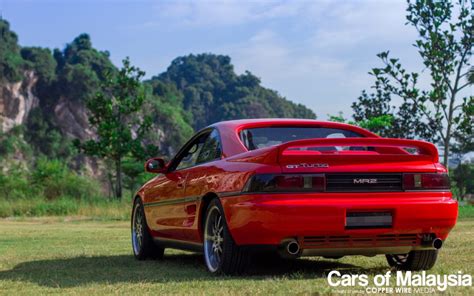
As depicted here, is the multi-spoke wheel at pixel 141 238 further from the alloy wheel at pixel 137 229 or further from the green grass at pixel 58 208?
the green grass at pixel 58 208

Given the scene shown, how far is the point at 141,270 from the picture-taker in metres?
8.69

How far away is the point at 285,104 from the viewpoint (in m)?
155

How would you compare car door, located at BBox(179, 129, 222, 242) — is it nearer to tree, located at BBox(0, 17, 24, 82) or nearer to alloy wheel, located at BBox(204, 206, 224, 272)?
alloy wheel, located at BBox(204, 206, 224, 272)

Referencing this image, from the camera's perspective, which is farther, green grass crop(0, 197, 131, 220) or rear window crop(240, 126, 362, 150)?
green grass crop(0, 197, 131, 220)

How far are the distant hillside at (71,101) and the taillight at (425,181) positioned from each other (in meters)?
93.1

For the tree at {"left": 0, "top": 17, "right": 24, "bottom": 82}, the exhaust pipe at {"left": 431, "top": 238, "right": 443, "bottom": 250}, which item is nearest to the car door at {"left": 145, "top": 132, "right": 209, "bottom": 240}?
the exhaust pipe at {"left": 431, "top": 238, "right": 443, "bottom": 250}

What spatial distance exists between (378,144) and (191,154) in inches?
95.3

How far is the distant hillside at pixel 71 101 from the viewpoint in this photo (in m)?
116

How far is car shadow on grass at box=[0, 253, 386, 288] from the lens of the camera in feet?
24.9

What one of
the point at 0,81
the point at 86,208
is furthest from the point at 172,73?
the point at 86,208

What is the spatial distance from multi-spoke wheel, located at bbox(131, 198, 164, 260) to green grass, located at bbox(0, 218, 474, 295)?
139 millimetres

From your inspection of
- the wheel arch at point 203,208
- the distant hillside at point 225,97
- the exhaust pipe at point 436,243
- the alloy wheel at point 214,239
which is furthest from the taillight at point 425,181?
the distant hillside at point 225,97

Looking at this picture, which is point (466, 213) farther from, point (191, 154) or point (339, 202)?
point (339, 202)

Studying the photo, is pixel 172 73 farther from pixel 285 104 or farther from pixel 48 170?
pixel 48 170
